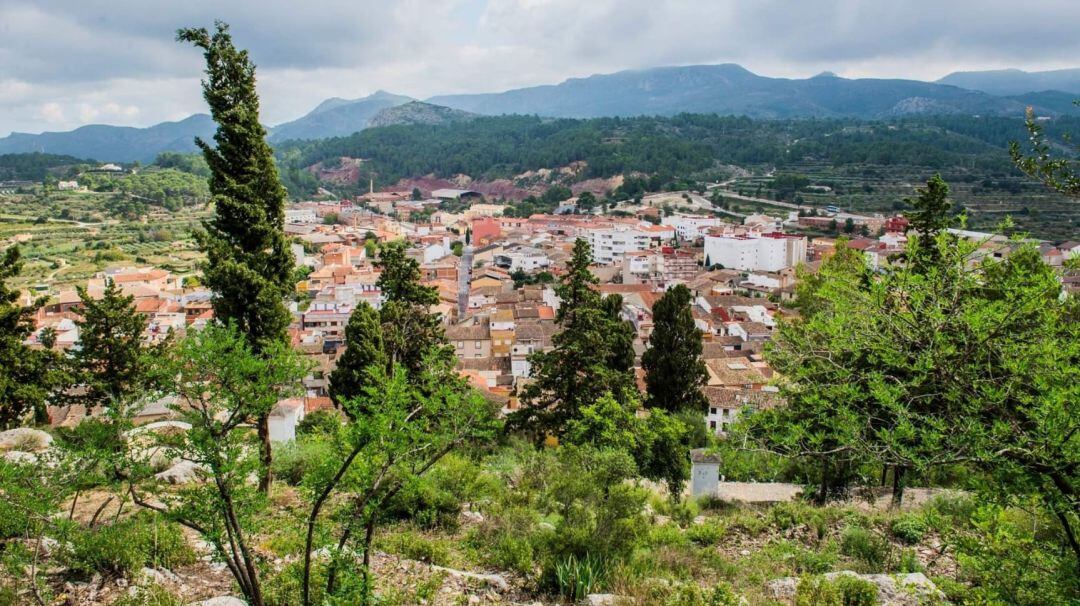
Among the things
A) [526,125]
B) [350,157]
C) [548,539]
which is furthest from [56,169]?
[548,539]

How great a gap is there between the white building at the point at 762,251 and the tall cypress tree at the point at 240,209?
48.4 m

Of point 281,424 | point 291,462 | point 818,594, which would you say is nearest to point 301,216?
point 281,424

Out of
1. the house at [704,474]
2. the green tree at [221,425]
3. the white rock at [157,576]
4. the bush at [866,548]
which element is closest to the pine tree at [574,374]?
the house at [704,474]

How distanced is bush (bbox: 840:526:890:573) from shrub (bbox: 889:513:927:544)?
1.05 ft

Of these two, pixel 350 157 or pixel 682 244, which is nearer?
pixel 682 244

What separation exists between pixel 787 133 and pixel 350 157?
91.5m

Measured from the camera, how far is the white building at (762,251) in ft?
174

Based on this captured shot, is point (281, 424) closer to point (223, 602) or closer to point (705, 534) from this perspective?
point (223, 602)

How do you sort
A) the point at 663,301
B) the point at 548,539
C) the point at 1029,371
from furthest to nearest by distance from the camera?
the point at 663,301 < the point at 548,539 < the point at 1029,371

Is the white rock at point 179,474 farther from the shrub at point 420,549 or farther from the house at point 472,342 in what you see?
the house at point 472,342

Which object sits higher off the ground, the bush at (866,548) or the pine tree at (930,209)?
the pine tree at (930,209)

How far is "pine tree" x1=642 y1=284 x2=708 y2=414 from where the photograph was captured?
59.5ft

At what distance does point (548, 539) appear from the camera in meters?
6.35

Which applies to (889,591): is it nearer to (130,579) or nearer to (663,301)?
(130,579)
